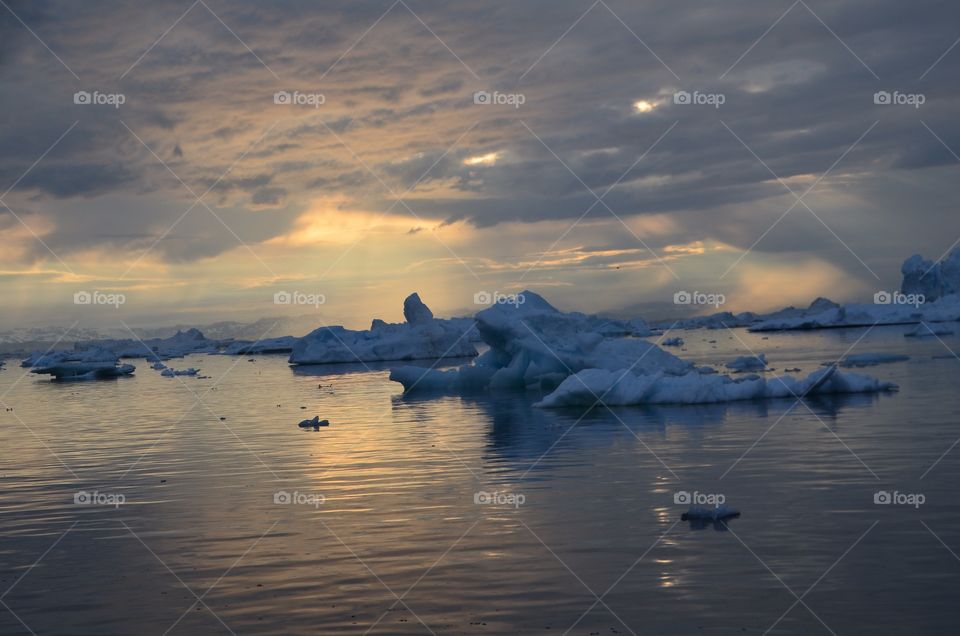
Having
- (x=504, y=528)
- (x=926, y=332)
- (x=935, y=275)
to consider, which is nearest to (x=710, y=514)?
(x=504, y=528)

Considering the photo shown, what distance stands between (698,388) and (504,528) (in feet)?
56.6

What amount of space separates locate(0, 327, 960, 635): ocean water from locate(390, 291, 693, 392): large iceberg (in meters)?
9.71

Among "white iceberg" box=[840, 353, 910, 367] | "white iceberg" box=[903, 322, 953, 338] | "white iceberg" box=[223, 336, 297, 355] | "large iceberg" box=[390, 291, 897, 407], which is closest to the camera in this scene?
"large iceberg" box=[390, 291, 897, 407]

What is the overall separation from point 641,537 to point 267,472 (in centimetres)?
961

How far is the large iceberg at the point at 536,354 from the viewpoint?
36.9 metres

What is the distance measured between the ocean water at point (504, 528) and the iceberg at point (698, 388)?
2.01 meters

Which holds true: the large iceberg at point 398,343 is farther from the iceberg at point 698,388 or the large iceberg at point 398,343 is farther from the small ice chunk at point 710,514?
the small ice chunk at point 710,514

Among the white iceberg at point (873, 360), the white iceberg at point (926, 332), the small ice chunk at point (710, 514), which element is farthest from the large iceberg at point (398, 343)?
the small ice chunk at point (710, 514)

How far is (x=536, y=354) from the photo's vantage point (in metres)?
39.3

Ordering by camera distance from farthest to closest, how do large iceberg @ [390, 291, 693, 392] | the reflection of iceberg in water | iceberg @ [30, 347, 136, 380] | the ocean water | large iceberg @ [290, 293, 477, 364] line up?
large iceberg @ [290, 293, 477, 364]
iceberg @ [30, 347, 136, 380]
large iceberg @ [390, 291, 693, 392]
the reflection of iceberg in water
the ocean water

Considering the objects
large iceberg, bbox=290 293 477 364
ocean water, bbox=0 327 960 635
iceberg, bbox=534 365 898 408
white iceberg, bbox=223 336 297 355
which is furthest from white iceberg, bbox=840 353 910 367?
white iceberg, bbox=223 336 297 355

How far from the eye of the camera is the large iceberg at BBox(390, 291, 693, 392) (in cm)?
3688

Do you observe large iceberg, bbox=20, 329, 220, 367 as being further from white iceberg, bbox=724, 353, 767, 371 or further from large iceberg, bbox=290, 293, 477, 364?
white iceberg, bbox=724, 353, 767, 371

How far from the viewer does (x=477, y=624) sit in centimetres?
908
